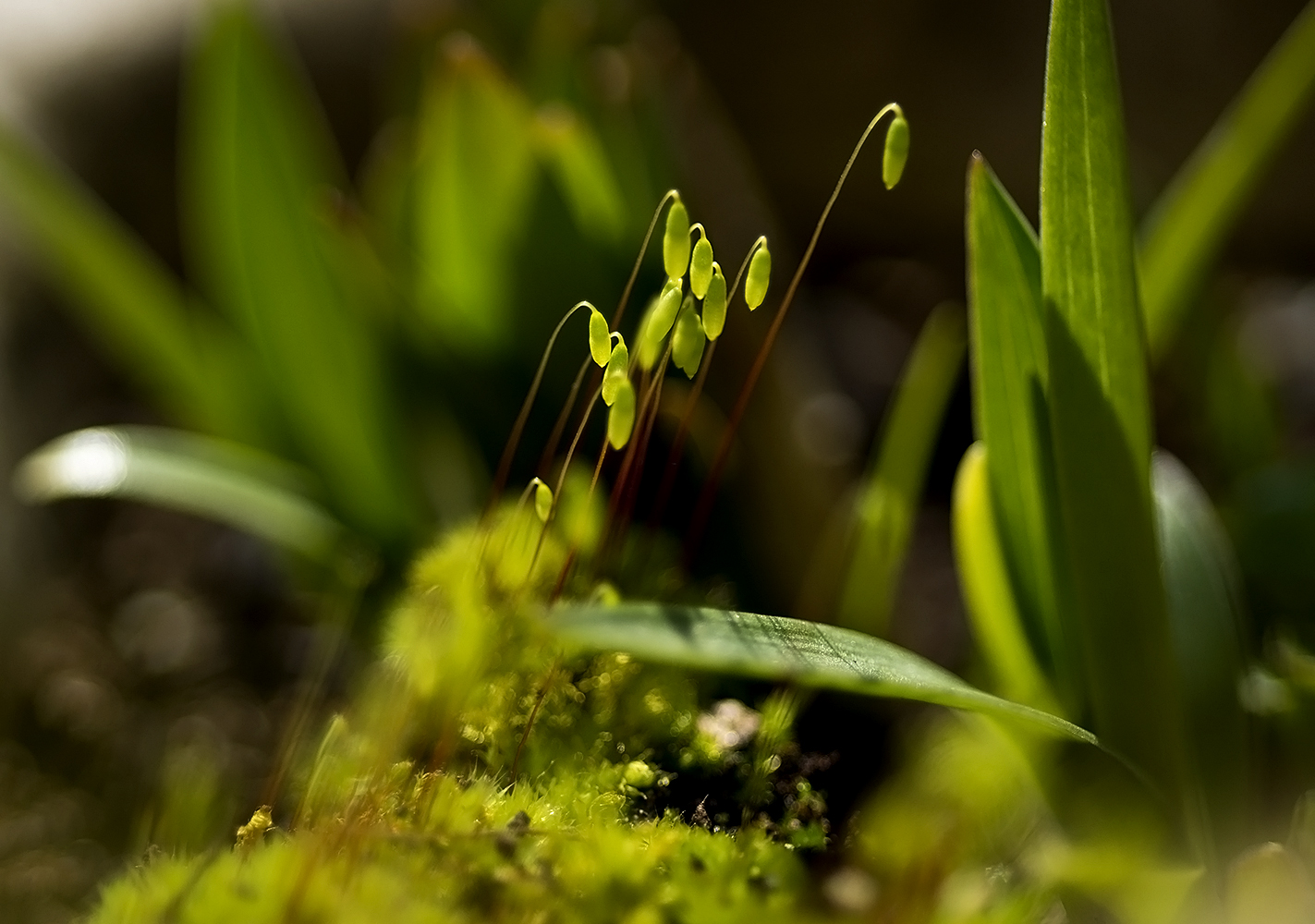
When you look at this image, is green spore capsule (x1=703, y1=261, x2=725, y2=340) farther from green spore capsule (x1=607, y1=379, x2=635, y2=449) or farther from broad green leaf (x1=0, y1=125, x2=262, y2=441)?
broad green leaf (x1=0, y1=125, x2=262, y2=441)

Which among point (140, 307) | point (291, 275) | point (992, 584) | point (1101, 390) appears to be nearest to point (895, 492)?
point (992, 584)

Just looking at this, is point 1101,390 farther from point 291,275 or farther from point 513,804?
point 291,275

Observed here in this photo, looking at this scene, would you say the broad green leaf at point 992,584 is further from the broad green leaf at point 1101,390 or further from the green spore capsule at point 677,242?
the green spore capsule at point 677,242

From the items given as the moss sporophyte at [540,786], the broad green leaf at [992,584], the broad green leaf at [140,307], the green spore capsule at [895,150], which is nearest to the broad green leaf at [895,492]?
the broad green leaf at [992,584]

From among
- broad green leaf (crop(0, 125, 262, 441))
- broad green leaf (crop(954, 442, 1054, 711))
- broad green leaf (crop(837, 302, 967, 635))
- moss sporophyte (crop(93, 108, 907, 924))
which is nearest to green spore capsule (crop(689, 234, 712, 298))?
moss sporophyte (crop(93, 108, 907, 924))

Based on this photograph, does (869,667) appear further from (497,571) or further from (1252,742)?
(1252,742)

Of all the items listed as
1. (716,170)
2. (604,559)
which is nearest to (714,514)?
(604,559)
